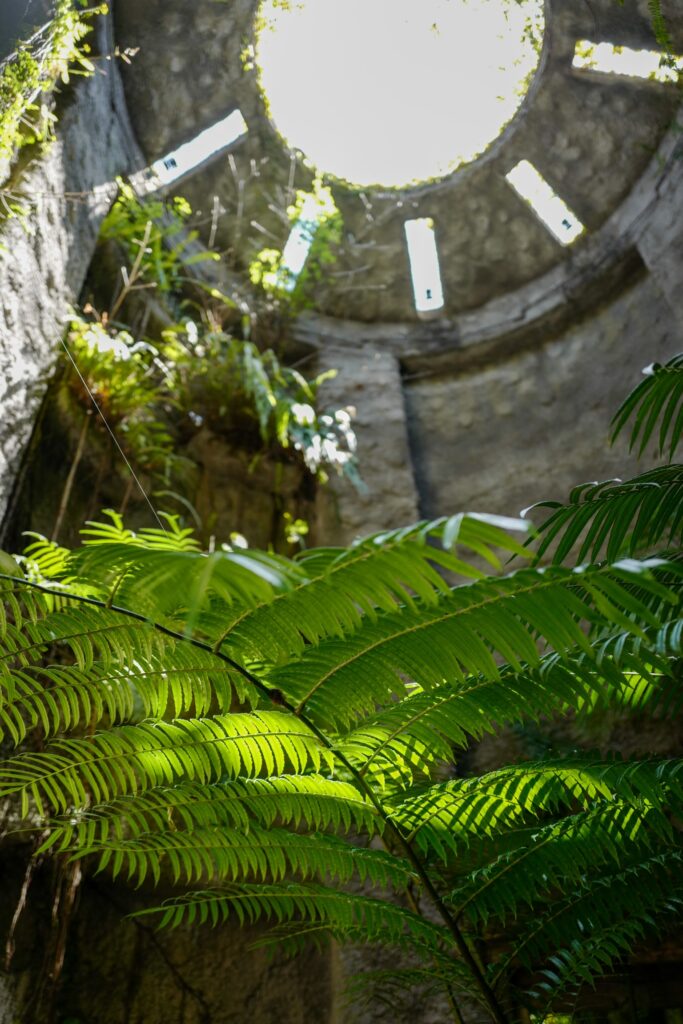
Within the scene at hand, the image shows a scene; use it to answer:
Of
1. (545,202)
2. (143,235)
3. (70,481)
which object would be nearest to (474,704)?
(70,481)

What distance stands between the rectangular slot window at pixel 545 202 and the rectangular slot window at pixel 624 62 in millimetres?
715

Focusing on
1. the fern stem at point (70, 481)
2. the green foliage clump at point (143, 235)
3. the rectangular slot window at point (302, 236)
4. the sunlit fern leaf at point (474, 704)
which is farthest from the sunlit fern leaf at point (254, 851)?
the rectangular slot window at point (302, 236)

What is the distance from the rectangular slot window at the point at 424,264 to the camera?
19.8 ft

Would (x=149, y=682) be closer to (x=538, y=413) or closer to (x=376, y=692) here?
(x=376, y=692)

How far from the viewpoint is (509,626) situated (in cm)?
129

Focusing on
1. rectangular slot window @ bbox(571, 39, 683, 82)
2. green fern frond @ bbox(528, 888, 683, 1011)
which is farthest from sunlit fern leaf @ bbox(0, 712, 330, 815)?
rectangular slot window @ bbox(571, 39, 683, 82)

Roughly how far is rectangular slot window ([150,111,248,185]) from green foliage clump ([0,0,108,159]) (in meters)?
1.82

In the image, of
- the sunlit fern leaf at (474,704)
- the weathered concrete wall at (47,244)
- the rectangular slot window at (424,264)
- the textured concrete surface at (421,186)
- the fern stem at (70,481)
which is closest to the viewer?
the sunlit fern leaf at (474,704)

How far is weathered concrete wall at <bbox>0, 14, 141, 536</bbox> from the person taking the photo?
315 centimetres

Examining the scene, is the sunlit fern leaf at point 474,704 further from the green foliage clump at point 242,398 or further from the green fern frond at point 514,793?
the green foliage clump at point 242,398

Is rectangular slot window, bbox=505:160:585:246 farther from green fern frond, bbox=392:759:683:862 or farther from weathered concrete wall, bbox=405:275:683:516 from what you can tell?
green fern frond, bbox=392:759:683:862

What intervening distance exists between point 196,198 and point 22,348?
10.0 ft

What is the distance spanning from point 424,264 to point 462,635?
5188 millimetres

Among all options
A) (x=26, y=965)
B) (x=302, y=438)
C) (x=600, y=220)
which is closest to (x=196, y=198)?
(x=302, y=438)
